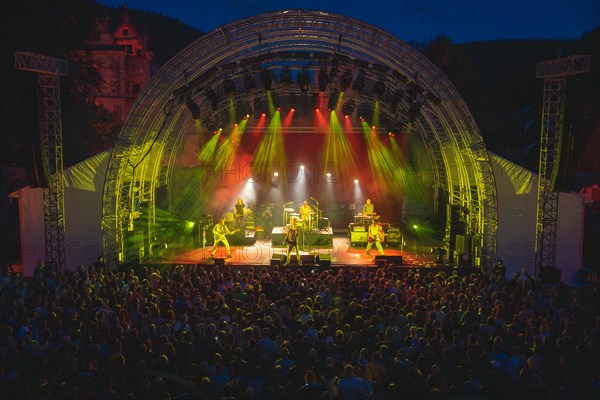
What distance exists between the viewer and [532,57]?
60.6m

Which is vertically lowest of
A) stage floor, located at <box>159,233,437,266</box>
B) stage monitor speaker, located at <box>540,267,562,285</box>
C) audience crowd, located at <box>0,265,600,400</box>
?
stage floor, located at <box>159,233,437,266</box>

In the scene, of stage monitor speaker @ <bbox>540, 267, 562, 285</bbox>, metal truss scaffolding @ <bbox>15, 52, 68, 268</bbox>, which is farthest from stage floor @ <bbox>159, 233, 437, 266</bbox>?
stage monitor speaker @ <bbox>540, 267, 562, 285</bbox>

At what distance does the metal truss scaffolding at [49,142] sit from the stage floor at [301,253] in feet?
11.7

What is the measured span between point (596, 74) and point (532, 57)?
2345 centimetres

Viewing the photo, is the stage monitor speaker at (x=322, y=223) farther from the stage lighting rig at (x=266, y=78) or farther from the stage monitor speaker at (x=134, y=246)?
the stage lighting rig at (x=266, y=78)

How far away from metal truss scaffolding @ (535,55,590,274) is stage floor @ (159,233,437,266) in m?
3.60

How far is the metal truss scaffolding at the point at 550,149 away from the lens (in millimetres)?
15023

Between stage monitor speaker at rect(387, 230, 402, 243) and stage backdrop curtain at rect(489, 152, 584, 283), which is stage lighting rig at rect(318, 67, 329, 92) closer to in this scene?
stage backdrop curtain at rect(489, 152, 584, 283)

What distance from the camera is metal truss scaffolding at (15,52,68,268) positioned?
598 inches

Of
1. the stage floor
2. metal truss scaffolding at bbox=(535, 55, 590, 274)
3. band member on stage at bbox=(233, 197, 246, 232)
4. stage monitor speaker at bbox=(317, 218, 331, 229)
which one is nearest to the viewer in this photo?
metal truss scaffolding at bbox=(535, 55, 590, 274)

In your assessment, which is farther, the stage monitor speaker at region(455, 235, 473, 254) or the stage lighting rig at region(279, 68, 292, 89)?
the stage monitor speaker at region(455, 235, 473, 254)

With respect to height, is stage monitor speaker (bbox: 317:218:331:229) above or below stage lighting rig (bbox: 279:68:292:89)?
below

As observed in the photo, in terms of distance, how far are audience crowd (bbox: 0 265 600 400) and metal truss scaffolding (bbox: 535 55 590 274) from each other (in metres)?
4.64

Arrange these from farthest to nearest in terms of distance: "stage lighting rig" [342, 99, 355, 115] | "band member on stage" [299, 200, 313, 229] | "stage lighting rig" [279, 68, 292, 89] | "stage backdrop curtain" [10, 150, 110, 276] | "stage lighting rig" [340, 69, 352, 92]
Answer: "band member on stage" [299, 200, 313, 229]
"stage lighting rig" [342, 99, 355, 115]
"stage backdrop curtain" [10, 150, 110, 276]
"stage lighting rig" [279, 68, 292, 89]
"stage lighting rig" [340, 69, 352, 92]
